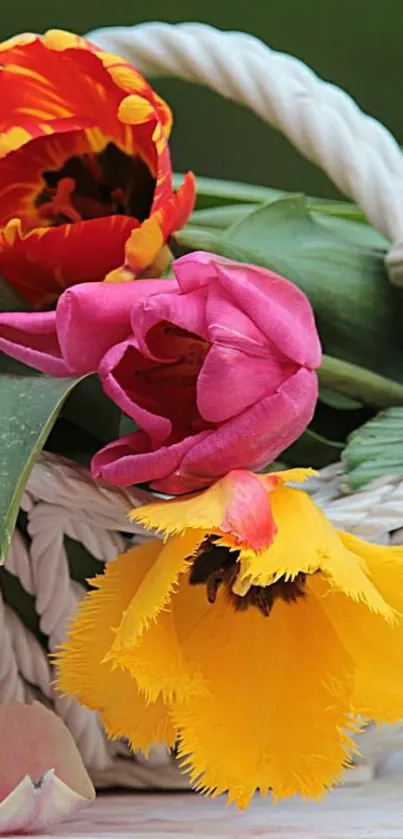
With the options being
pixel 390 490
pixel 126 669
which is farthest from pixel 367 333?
pixel 126 669

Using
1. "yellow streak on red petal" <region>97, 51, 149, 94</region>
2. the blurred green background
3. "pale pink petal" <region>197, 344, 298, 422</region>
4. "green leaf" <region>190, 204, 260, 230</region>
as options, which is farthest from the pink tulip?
the blurred green background

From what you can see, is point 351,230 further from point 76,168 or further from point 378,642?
point 378,642

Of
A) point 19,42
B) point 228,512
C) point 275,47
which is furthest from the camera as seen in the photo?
point 275,47

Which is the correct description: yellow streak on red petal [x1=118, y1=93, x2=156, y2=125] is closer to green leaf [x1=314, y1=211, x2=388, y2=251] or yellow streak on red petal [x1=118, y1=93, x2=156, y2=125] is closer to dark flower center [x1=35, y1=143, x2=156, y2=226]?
dark flower center [x1=35, y1=143, x2=156, y2=226]

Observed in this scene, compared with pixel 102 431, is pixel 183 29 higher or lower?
higher

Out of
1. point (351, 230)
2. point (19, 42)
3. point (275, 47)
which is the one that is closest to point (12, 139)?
point (19, 42)

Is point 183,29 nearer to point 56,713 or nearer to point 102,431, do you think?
point 102,431

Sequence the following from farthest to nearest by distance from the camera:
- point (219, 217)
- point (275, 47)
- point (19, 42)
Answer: point (275, 47)
point (219, 217)
point (19, 42)
